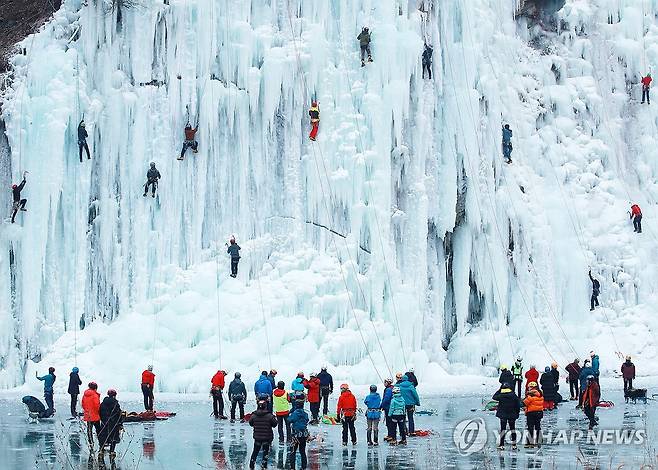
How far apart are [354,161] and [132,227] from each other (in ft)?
21.5

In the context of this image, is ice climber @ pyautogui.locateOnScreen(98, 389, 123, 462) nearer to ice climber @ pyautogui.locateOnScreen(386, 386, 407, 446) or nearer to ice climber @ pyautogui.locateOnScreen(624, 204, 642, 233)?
ice climber @ pyautogui.locateOnScreen(386, 386, 407, 446)

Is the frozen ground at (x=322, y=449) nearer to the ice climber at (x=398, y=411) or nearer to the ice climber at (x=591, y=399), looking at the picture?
the ice climber at (x=398, y=411)

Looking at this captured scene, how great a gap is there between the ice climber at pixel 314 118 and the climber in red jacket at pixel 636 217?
434 inches

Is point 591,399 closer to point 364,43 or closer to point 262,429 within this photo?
point 262,429

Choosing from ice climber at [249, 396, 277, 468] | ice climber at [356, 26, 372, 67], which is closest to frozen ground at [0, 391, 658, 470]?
ice climber at [249, 396, 277, 468]

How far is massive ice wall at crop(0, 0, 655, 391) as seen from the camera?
28.2 metres

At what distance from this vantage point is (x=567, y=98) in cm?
3494

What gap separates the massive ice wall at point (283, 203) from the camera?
28.2m

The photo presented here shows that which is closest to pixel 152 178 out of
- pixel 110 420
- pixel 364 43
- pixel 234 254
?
pixel 234 254

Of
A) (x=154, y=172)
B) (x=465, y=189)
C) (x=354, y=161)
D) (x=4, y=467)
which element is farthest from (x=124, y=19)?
(x=4, y=467)

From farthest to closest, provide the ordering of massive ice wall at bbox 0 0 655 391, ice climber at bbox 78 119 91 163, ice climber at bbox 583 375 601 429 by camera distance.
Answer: ice climber at bbox 78 119 91 163
massive ice wall at bbox 0 0 655 391
ice climber at bbox 583 375 601 429

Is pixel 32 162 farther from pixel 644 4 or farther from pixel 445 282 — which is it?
pixel 644 4

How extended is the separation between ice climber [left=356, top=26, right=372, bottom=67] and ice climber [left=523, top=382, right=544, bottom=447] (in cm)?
1536

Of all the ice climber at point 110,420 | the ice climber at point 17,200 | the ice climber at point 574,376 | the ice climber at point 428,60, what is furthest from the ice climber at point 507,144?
the ice climber at point 110,420
